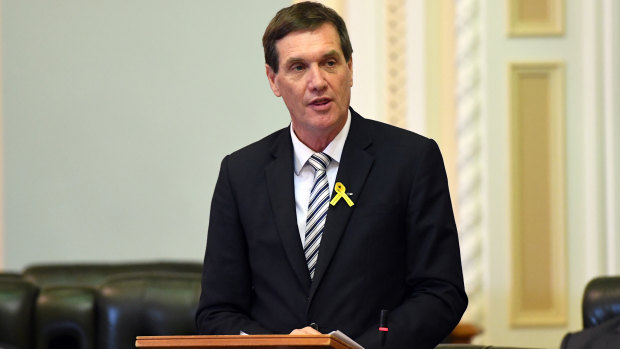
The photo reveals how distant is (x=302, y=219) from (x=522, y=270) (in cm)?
253

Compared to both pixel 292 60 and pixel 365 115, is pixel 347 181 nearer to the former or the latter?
pixel 292 60

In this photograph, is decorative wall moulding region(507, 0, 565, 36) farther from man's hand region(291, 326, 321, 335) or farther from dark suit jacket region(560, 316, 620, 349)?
man's hand region(291, 326, 321, 335)

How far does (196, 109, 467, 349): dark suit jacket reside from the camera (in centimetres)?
262

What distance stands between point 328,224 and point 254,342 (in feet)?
1.80

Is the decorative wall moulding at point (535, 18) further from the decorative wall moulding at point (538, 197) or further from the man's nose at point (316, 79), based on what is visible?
the man's nose at point (316, 79)

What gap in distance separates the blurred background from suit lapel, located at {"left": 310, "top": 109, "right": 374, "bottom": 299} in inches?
90.8

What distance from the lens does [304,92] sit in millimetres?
2719

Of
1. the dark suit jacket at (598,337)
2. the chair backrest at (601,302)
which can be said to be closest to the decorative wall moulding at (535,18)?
the chair backrest at (601,302)

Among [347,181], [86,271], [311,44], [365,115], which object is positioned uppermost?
[311,44]

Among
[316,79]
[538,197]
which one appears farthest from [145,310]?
[538,197]

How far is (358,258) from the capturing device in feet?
8.66

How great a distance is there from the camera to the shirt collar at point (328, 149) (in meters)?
2.78

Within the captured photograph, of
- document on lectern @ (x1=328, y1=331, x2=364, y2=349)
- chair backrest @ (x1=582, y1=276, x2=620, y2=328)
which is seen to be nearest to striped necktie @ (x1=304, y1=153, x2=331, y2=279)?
document on lectern @ (x1=328, y1=331, x2=364, y2=349)

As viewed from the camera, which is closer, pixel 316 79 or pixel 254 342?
pixel 254 342
